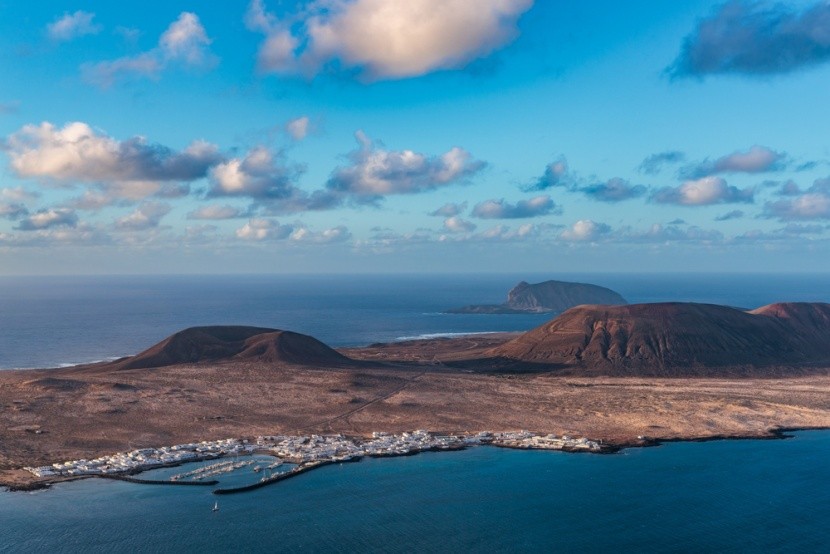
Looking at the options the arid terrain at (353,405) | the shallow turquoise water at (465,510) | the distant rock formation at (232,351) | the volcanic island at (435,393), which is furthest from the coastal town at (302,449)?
the distant rock formation at (232,351)

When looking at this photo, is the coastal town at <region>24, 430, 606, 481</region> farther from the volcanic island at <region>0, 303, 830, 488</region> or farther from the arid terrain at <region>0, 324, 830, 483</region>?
the arid terrain at <region>0, 324, 830, 483</region>

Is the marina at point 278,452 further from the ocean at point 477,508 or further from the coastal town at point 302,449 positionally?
the ocean at point 477,508

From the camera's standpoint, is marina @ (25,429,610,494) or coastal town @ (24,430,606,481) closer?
marina @ (25,429,610,494)

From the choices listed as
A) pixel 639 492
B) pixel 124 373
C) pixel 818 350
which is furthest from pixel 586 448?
pixel 818 350

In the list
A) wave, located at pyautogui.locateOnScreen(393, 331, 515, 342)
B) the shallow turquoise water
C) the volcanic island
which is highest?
wave, located at pyautogui.locateOnScreen(393, 331, 515, 342)

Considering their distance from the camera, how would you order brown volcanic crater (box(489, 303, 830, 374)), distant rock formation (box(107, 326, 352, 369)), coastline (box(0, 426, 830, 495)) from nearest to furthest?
coastline (box(0, 426, 830, 495)), distant rock formation (box(107, 326, 352, 369)), brown volcanic crater (box(489, 303, 830, 374))

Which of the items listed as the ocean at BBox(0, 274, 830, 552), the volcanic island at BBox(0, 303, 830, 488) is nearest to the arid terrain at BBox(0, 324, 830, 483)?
the volcanic island at BBox(0, 303, 830, 488)

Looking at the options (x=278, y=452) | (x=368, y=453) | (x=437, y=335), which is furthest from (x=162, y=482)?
(x=437, y=335)
